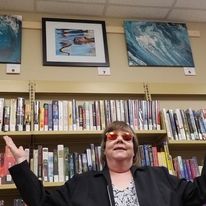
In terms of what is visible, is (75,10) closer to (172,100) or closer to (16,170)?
(172,100)

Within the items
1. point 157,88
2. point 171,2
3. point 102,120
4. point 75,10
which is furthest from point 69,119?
point 171,2

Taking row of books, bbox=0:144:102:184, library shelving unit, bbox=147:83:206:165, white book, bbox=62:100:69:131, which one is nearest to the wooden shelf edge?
library shelving unit, bbox=147:83:206:165

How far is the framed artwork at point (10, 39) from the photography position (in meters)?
2.97

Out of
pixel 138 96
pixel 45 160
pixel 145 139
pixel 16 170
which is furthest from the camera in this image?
pixel 138 96

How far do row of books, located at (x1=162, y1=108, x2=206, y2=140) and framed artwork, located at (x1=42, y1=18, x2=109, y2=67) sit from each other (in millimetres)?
806

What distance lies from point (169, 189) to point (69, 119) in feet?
3.41

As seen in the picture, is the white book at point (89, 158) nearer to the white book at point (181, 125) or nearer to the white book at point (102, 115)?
the white book at point (102, 115)

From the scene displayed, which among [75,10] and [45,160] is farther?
[75,10]

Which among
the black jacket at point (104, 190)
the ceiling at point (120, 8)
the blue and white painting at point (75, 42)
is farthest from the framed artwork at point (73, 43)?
the black jacket at point (104, 190)

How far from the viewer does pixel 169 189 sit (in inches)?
72.6

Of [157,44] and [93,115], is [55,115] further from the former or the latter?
[157,44]

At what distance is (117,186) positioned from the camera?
5.94ft

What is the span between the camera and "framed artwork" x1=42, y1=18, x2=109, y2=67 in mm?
3072

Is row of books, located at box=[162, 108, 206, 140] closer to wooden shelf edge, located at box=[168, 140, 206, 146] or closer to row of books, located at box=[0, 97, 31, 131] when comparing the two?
wooden shelf edge, located at box=[168, 140, 206, 146]
